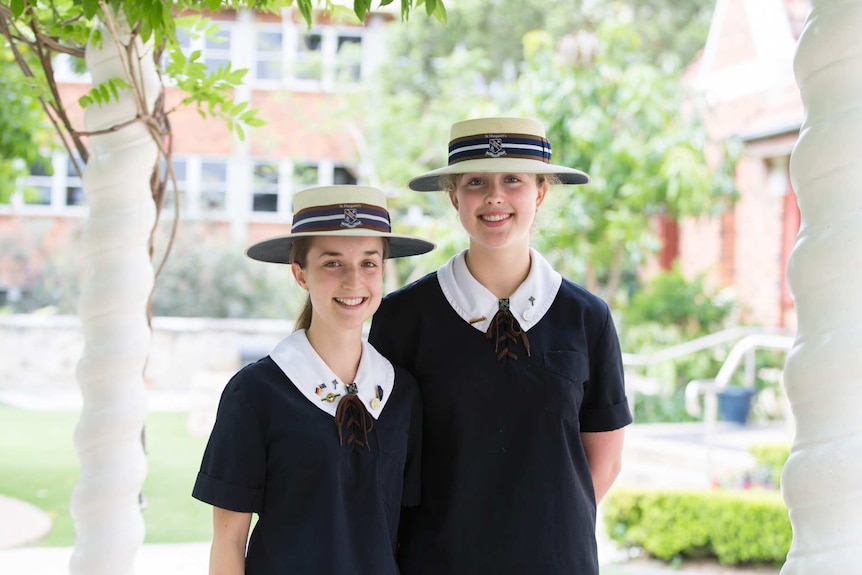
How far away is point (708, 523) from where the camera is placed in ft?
24.3

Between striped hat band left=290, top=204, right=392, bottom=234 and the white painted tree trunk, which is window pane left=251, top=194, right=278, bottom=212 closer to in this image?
the white painted tree trunk

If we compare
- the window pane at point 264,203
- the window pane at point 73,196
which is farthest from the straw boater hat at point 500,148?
the window pane at point 73,196

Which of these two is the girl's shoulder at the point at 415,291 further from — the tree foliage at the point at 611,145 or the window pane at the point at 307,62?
the window pane at the point at 307,62

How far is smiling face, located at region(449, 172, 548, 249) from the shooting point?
2.46 meters

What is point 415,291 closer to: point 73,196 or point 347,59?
point 347,59

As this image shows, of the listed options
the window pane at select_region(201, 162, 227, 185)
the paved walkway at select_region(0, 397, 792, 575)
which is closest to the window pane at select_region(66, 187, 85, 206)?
the window pane at select_region(201, 162, 227, 185)

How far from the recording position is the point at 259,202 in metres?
18.8

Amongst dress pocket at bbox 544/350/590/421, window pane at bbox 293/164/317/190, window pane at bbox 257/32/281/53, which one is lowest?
dress pocket at bbox 544/350/590/421

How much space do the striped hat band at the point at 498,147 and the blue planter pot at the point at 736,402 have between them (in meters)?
8.94

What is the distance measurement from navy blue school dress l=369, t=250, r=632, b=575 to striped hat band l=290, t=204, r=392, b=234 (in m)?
0.28

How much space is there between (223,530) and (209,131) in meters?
17.1

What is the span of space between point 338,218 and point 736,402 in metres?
9.45

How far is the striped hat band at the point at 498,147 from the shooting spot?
253cm

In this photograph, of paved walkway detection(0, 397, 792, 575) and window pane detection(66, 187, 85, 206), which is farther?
window pane detection(66, 187, 85, 206)
